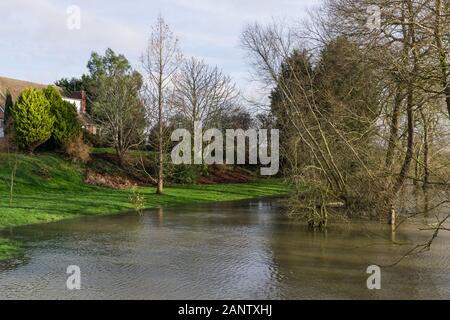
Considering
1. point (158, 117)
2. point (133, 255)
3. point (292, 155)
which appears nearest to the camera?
point (133, 255)

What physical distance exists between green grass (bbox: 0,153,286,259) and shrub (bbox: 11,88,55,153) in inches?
44.5

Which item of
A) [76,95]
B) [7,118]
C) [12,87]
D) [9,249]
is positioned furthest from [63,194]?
[76,95]

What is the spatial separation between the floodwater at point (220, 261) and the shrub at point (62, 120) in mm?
16662

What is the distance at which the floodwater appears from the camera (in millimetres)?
8727

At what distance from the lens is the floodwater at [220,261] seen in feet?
28.6

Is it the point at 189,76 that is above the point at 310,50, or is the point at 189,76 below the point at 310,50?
above

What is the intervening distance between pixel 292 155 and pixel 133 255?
966cm

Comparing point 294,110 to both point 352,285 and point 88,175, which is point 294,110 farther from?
point 88,175

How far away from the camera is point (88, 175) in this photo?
104ft

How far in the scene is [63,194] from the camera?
1013 inches

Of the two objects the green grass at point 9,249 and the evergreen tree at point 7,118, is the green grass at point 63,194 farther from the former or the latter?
the green grass at point 9,249

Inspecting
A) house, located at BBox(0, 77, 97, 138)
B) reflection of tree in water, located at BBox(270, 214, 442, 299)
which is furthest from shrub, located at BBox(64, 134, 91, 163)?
reflection of tree in water, located at BBox(270, 214, 442, 299)

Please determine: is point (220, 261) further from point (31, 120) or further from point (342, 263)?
point (31, 120)

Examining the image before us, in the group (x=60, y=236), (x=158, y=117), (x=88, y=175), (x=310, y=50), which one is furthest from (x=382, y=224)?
(x=88, y=175)
